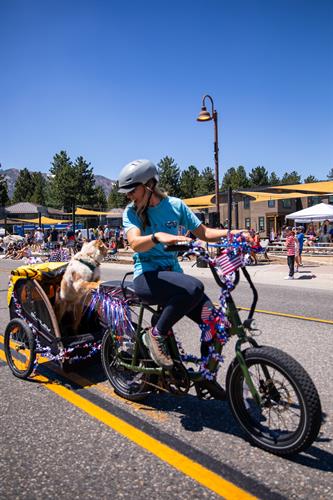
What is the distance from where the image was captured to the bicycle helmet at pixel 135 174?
3.07 meters

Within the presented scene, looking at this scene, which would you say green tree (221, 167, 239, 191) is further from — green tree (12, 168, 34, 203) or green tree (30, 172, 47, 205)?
green tree (12, 168, 34, 203)

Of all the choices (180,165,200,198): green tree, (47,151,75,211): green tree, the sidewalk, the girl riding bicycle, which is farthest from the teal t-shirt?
(180,165,200,198): green tree

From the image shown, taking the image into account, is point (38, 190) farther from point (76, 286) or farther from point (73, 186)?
point (76, 286)

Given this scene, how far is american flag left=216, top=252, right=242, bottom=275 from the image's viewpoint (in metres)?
2.80

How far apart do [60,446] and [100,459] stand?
0.37 m

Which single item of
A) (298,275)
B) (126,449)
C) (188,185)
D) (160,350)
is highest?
(188,185)

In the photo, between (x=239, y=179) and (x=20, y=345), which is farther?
(x=239, y=179)

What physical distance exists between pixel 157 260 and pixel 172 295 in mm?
340

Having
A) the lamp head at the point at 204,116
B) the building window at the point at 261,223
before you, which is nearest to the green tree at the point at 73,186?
the building window at the point at 261,223

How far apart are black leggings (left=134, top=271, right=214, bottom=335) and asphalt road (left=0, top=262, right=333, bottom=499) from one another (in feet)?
2.72

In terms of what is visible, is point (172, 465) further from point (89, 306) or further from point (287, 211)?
point (287, 211)

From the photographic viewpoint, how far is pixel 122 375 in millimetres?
3830

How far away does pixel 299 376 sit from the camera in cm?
254

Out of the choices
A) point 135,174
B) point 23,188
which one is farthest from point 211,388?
point 23,188
